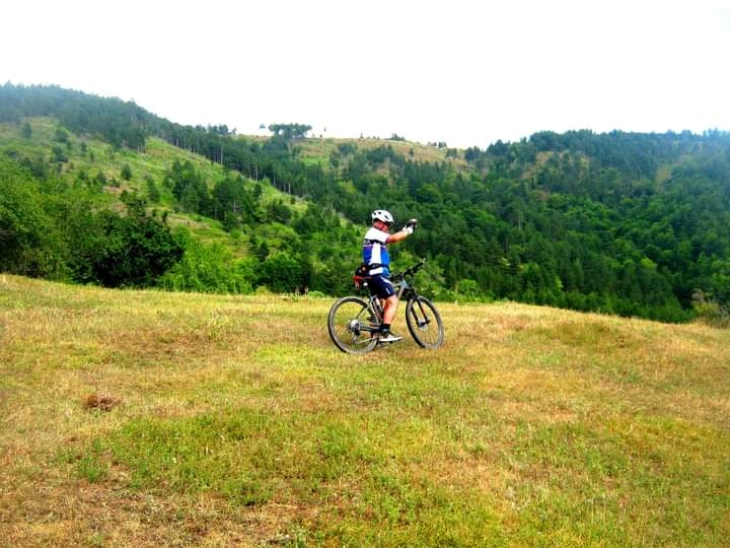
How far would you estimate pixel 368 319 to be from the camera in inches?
483

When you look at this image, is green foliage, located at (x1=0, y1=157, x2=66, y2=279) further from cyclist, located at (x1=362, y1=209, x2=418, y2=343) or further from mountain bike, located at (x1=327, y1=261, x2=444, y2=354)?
cyclist, located at (x1=362, y1=209, x2=418, y2=343)

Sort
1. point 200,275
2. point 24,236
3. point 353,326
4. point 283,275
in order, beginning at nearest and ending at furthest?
point 353,326 < point 24,236 < point 200,275 < point 283,275

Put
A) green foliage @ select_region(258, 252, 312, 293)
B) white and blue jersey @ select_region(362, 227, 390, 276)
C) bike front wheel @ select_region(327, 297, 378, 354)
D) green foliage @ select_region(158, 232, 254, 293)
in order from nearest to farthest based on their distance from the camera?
bike front wheel @ select_region(327, 297, 378, 354)
white and blue jersey @ select_region(362, 227, 390, 276)
green foliage @ select_region(158, 232, 254, 293)
green foliage @ select_region(258, 252, 312, 293)

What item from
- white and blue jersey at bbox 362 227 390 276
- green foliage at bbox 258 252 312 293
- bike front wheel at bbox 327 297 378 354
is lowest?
green foliage at bbox 258 252 312 293

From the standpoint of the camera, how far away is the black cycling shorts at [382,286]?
12.0 metres

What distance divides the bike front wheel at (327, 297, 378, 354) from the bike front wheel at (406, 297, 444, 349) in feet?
3.62

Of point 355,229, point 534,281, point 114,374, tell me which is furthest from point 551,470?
point 355,229

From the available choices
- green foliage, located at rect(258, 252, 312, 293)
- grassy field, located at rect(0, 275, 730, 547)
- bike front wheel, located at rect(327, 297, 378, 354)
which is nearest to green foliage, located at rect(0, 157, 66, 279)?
grassy field, located at rect(0, 275, 730, 547)

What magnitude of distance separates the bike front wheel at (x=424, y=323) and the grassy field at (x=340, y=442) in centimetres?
47

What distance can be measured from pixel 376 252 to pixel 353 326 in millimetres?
1684

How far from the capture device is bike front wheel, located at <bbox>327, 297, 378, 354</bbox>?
11.9 metres

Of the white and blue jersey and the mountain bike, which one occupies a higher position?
the white and blue jersey

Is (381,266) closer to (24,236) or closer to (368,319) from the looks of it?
(368,319)

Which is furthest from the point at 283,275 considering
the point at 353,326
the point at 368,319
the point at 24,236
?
the point at 353,326
